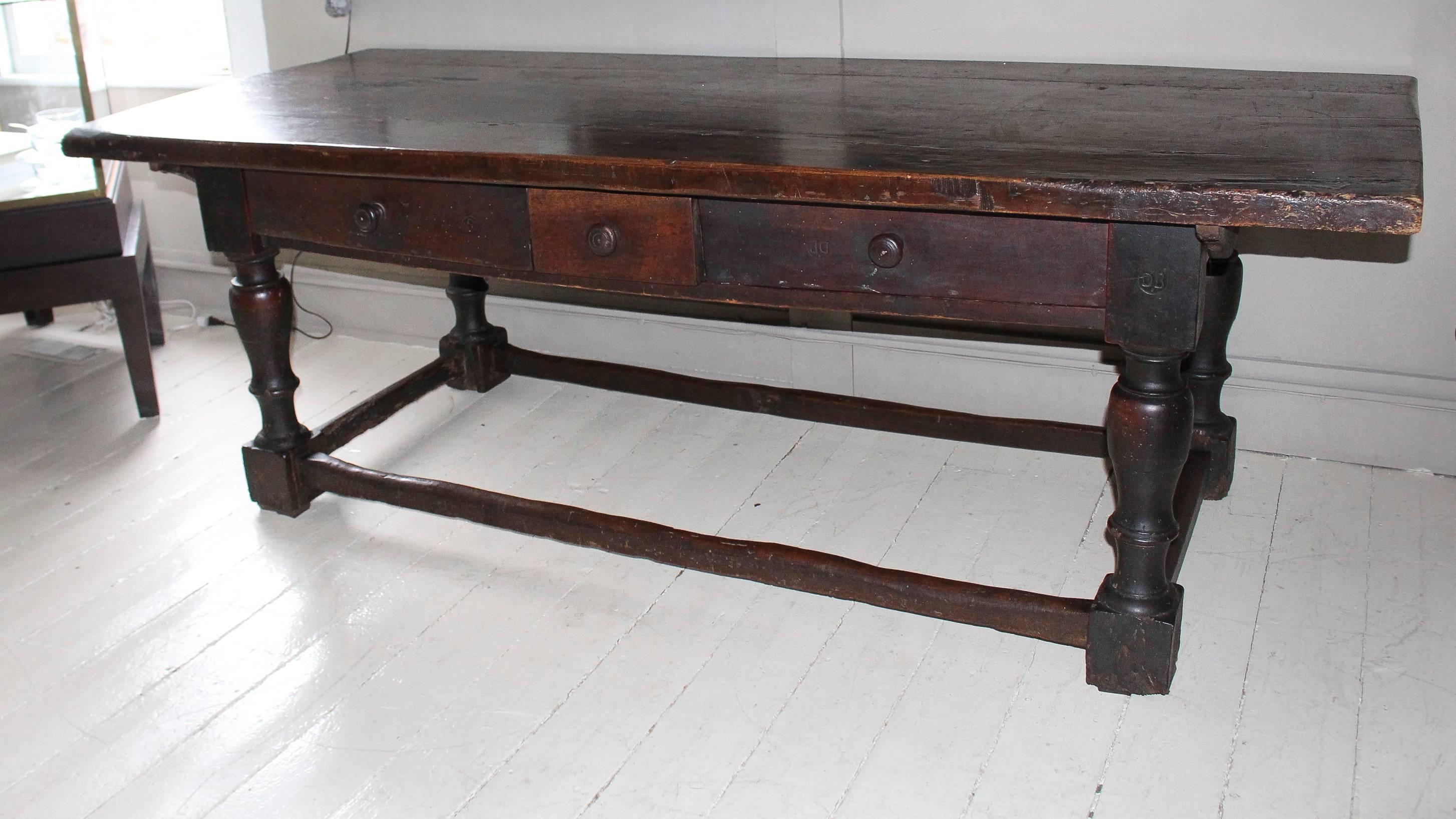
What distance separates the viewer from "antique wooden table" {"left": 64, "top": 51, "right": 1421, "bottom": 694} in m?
1.55

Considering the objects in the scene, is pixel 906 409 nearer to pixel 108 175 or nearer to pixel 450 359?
pixel 450 359

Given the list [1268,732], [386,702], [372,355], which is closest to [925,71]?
[1268,732]

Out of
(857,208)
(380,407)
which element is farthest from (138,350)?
(857,208)

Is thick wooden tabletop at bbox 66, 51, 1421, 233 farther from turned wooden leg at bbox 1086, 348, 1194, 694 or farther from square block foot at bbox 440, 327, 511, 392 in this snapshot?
square block foot at bbox 440, 327, 511, 392

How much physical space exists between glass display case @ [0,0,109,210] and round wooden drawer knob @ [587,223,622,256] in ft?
4.74

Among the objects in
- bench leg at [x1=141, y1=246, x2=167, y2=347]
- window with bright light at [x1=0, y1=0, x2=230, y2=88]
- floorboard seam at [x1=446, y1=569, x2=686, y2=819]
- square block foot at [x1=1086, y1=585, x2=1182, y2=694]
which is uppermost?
window with bright light at [x1=0, y1=0, x2=230, y2=88]

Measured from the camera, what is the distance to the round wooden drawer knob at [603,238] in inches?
71.4

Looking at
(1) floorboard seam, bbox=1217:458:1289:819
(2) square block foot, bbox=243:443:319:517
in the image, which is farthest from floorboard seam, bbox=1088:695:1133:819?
(2) square block foot, bbox=243:443:319:517

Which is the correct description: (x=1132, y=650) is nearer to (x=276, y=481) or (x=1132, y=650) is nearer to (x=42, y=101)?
(x=276, y=481)

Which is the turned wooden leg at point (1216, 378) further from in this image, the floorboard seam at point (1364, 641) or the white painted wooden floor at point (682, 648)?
the floorboard seam at point (1364, 641)

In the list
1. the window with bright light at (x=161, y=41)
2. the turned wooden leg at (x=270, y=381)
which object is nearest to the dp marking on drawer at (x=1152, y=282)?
the turned wooden leg at (x=270, y=381)

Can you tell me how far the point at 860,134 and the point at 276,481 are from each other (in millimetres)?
1302

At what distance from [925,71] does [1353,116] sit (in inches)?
28.6

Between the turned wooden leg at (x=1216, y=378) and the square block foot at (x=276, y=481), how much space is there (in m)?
1.60
